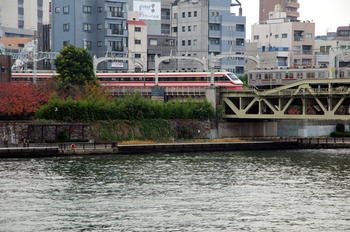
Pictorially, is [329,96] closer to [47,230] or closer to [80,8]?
[47,230]

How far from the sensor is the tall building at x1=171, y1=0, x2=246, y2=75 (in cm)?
11256

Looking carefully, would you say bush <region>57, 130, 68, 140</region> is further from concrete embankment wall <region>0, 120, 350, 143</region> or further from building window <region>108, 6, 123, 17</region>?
building window <region>108, 6, 123, 17</region>

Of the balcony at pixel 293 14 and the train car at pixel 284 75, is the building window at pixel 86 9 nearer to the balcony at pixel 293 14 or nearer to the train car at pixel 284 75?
the train car at pixel 284 75

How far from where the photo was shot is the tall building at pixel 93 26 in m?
102

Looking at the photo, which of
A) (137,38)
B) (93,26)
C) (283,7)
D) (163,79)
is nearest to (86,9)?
(93,26)

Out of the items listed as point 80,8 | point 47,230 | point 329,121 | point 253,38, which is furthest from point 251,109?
point 253,38

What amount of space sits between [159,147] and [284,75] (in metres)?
25.2

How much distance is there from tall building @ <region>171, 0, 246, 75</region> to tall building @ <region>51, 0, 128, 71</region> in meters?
15.4

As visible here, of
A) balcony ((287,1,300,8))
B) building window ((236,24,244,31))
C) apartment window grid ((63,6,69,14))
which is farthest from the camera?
balcony ((287,1,300,8))

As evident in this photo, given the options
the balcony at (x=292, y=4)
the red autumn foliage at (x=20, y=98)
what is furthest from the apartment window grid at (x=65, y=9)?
the balcony at (x=292, y=4)

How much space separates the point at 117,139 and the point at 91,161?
12123 mm

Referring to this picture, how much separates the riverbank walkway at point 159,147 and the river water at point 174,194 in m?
1.93

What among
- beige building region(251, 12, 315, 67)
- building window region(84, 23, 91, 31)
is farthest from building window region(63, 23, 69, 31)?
beige building region(251, 12, 315, 67)

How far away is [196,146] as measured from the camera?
61625 mm
